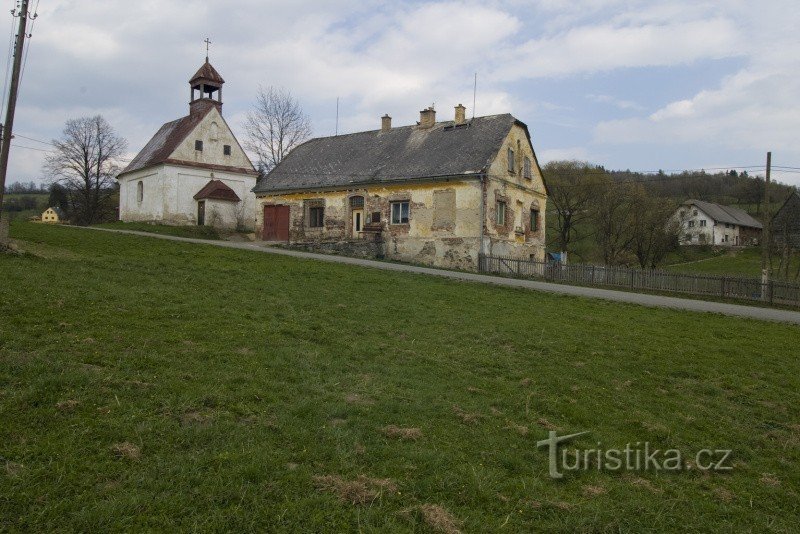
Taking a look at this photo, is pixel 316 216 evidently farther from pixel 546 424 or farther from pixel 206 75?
pixel 546 424

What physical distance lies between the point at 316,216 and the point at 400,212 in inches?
238

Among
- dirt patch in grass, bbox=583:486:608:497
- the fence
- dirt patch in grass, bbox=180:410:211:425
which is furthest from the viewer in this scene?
the fence

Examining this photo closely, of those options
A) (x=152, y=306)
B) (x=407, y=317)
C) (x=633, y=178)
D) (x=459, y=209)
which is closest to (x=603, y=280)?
(x=459, y=209)

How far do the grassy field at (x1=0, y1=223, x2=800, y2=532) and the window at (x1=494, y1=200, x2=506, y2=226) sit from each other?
59.6 ft

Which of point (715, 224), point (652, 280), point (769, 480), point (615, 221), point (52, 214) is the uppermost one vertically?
point (715, 224)

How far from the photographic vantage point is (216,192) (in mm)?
40188

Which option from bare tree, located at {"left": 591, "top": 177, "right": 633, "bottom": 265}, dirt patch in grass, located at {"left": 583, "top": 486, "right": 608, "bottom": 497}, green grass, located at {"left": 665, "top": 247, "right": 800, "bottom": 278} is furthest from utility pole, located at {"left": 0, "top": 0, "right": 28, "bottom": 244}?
green grass, located at {"left": 665, "top": 247, "right": 800, "bottom": 278}

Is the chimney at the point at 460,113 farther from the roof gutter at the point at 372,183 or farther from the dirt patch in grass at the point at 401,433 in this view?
the dirt patch in grass at the point at 401,433

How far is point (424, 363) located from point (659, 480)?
4145 mm

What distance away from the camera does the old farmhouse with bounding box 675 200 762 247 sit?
7781 centimetres

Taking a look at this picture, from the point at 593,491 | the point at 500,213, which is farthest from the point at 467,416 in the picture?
the point at 500,213

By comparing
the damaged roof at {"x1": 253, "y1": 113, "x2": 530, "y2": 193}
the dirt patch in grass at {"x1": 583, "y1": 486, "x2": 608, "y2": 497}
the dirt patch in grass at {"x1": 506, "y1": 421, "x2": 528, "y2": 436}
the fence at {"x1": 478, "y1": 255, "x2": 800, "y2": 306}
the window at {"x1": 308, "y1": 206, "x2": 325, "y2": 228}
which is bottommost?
the dirt patch in grass at {"x1": 583, "y1": 486, "x2": 608, "y2": 497}

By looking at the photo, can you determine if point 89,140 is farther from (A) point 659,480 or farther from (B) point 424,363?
(A) point 659,480

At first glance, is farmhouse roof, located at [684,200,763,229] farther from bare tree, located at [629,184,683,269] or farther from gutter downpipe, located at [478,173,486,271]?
gutter downpipe, located at [478,173,486,271]
